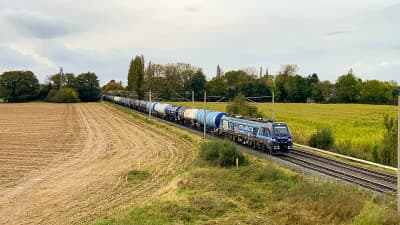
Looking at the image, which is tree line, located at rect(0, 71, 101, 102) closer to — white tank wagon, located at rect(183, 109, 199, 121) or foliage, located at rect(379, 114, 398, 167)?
white tank wagon, located at rect(183, 109, 199, 121)

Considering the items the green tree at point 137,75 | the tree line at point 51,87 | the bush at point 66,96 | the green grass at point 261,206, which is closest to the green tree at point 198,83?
the green tree at point 137,75

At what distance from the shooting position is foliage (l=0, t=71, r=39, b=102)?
6058 inches

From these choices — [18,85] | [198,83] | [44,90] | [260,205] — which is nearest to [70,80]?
[44,90]

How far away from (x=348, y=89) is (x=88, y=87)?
8955cm

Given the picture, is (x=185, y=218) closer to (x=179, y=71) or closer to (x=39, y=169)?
(x=39, y=169)

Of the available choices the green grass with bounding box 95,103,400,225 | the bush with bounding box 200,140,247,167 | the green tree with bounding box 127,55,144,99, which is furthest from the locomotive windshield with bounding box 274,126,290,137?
the green tree with bounding box 127,55,144,99

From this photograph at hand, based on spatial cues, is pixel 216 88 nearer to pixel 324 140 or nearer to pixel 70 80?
pixel 70 80

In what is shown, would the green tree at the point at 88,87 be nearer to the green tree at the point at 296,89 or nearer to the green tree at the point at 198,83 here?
the green tree at the point at 198,83

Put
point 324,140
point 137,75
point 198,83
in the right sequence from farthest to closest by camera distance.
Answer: point 137,75, point 198,83, point 324,140

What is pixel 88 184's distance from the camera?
80.7 ft

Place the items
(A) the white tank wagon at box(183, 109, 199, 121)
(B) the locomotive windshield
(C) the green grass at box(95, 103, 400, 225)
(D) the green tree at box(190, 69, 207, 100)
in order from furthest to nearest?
(D) the green tree at box(190, 69, 207, 100)
(A) the white tank wagon at box(183, 109, 199, 121)
(B) the locomotive windshield
(C) the green grass at box(95, 103, 400, 225)

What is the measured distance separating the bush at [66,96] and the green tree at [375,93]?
92552 millimetres

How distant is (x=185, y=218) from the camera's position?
14.9 m

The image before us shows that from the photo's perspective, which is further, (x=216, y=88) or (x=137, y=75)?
(x=137, y=75)
